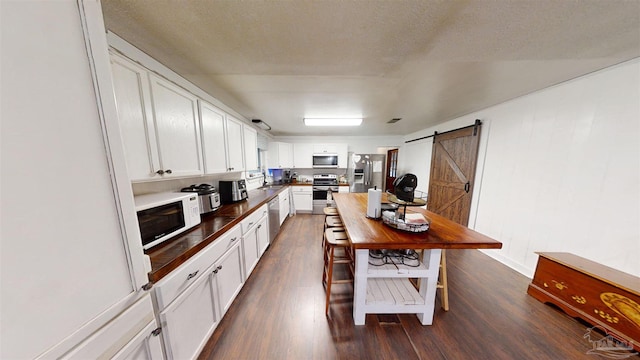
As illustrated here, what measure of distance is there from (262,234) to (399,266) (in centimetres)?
178

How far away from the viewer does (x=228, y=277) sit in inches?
62.6

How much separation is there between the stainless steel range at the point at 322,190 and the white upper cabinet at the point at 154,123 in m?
2.87

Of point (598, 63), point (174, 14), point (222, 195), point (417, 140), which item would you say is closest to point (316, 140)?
point (417, 140)

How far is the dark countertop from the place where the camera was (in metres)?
0.94

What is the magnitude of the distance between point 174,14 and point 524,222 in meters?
3.99

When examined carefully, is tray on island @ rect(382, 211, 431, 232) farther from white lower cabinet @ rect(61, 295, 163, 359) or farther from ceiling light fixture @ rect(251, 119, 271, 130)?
ceiling light fixture @ rect(251, 119, 271, 130)

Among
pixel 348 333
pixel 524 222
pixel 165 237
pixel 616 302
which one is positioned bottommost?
pixel 348 333

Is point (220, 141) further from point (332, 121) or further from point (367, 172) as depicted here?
point (367, 172)

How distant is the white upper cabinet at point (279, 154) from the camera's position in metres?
4.36

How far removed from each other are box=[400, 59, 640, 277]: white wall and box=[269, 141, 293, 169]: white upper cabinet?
12.5 ft

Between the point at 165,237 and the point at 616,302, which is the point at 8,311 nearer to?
the point at 165,237

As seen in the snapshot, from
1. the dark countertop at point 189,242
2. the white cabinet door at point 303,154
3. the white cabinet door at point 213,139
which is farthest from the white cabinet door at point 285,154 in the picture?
the dark countertop at point 189,242

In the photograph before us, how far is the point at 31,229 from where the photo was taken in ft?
1.55

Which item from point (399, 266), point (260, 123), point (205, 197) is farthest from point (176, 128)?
point (399, 266)
